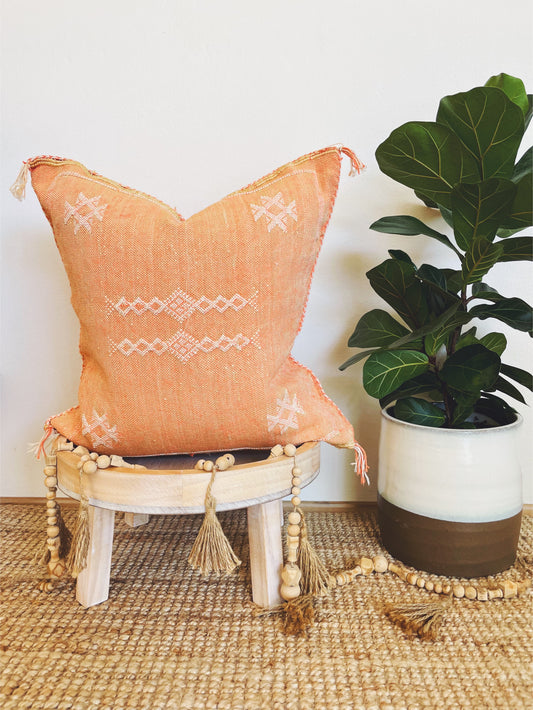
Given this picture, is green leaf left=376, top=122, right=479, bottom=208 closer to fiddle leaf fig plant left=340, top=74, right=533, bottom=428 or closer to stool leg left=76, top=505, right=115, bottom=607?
fiddle leaf fig plant left=340, top=74, right=533, bottom=428

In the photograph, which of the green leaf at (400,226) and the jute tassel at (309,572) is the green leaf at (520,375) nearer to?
the green leaf at (400,226)

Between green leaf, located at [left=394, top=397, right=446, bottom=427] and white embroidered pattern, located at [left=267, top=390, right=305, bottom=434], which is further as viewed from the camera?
green leaf, located at [left=394, top=397, right=446, bottom=427]

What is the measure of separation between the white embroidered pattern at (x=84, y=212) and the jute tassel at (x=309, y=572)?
1.72 feet

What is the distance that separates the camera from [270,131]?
112 cm

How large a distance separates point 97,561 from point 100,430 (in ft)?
0.68

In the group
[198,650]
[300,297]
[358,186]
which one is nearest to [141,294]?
[300,297]

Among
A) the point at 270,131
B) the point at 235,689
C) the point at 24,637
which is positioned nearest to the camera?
the point at 235,689

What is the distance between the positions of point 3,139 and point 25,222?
0.18 metres

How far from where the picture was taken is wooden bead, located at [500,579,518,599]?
0.86 m

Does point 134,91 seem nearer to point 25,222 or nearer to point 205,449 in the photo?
point 25,222

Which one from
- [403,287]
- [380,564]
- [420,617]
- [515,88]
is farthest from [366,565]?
[515,88]

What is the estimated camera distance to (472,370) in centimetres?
87

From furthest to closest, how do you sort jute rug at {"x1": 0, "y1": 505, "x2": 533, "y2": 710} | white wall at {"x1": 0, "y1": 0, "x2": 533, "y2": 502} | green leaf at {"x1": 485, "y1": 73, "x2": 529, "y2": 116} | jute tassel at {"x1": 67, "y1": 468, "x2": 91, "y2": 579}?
white wall at {"x1": 0, "y1": 0, "x2": 533, "y2": 502}
green leaf at {"x1": 485, "y1": 73, "x2": 529, "y2": 116}
jute tassel at {"x1": 67, "y1": 468, "x2": 91, "y2": 579}
jute rug at {"x1": 0, "y1": 505, "x2": 533, "y2": 710}

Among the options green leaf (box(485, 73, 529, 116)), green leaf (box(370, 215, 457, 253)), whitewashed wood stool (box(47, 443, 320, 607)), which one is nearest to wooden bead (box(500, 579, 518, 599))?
whitewashed wood stool (box(47, 443, 320, 607))
